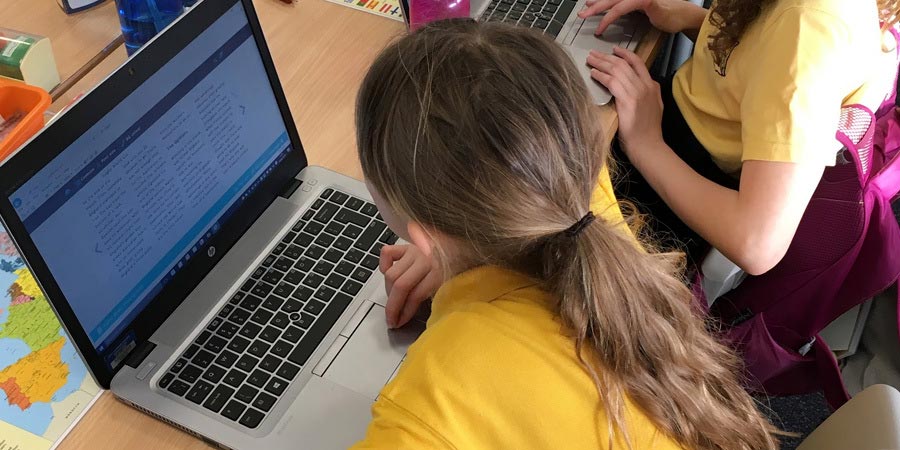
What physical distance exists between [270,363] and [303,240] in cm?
18

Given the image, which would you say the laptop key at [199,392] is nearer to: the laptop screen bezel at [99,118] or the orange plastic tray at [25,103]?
the laptop screen bezel at [99,118]

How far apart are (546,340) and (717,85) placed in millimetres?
568

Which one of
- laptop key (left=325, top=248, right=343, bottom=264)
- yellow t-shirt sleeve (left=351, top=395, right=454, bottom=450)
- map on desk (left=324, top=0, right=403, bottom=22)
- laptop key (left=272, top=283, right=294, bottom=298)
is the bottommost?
laptop key (left=325, top=248, right=343, bottom=264)

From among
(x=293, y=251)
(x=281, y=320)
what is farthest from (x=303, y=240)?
(x=281, y=320)

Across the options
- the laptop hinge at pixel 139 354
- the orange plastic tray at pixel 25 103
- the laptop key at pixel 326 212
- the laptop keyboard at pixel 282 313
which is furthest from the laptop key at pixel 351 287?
the orange plastic tray at pixel 25 103

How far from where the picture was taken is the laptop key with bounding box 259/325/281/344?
0.82m

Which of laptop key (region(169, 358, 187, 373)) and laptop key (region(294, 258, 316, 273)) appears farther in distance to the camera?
laptop key (region(294, 258, 316, 273))

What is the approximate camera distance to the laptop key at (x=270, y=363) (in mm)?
791

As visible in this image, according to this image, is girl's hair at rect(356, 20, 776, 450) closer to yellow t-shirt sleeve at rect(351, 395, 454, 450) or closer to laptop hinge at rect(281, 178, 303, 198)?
yellow t-shirt sleeve at rect(351, 395, 454, 450)

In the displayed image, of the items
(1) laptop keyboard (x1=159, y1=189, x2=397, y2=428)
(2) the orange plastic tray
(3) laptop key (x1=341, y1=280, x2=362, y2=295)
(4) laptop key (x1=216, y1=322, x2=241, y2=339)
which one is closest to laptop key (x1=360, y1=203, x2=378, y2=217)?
(1) laptop keyboard (x1=159, y1=189, x2=397, y2=428)

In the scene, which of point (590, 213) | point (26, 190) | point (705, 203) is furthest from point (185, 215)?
point (705, 203)

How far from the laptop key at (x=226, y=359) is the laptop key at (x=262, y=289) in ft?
0.26

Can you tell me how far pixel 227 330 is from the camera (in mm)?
822

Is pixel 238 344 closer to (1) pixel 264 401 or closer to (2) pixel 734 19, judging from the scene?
(1) pixel 264 401
